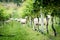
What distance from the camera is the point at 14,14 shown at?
381 ft

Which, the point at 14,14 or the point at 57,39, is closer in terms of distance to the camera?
the point at 57,39

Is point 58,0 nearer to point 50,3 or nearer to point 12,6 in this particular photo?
point 50,3

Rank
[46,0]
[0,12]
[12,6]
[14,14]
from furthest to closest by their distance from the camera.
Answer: [12,6]
[14,14]
[0,12]
[46,0]

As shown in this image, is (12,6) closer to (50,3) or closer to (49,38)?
(49,38)

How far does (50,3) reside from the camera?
2303 centimetres

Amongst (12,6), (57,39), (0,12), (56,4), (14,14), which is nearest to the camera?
(56,4)

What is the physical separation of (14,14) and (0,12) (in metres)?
45.3

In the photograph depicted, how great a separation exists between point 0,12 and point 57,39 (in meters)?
42.5

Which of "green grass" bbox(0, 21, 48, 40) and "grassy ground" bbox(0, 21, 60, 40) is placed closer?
"grassy ground" bbox(0, 21, 60, 40)

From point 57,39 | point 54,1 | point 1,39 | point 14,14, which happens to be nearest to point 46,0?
point 54,1

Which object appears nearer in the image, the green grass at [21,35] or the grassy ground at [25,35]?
the grassy ground at [25,35]

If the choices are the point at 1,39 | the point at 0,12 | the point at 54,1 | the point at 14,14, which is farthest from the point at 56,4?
the point at 14,14

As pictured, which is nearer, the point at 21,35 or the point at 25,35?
the point at 25,35

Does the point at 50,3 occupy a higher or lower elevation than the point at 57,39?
higher
